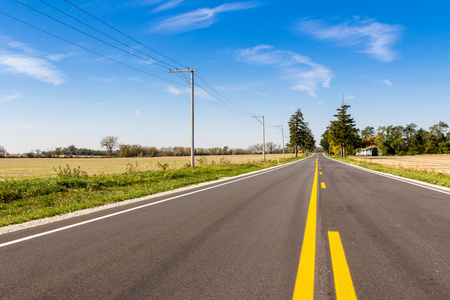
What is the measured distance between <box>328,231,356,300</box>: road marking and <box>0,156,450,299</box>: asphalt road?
2.0 inches

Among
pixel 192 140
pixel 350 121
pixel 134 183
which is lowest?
pixel 134 183

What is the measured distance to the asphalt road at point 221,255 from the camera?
2.55m

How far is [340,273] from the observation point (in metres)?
2.85

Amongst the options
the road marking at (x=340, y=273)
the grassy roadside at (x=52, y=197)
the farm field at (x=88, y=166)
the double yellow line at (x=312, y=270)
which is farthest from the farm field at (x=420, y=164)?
the grassy roadside at (x=52, y=197)

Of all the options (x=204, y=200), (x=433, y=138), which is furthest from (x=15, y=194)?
(x=433, y=138)

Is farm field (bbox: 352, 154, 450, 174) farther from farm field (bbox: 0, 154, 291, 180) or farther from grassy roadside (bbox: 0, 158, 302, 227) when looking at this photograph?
grassy roadside (bbox: 0, 158, 302, 227)

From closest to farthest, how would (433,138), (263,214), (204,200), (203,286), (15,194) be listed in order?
(203,286), (263,214), (204,200), (15,194), (433,138)

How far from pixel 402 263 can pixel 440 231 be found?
212 centimetres

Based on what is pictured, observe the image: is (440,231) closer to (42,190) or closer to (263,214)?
(263,214)

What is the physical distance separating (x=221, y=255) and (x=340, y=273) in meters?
1.46

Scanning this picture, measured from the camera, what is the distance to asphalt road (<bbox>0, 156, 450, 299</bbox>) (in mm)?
2555

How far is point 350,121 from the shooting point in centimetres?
7488

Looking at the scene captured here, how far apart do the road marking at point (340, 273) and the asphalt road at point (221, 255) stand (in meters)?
0.05

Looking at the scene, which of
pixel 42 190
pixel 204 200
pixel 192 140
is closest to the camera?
pixel 204 200
